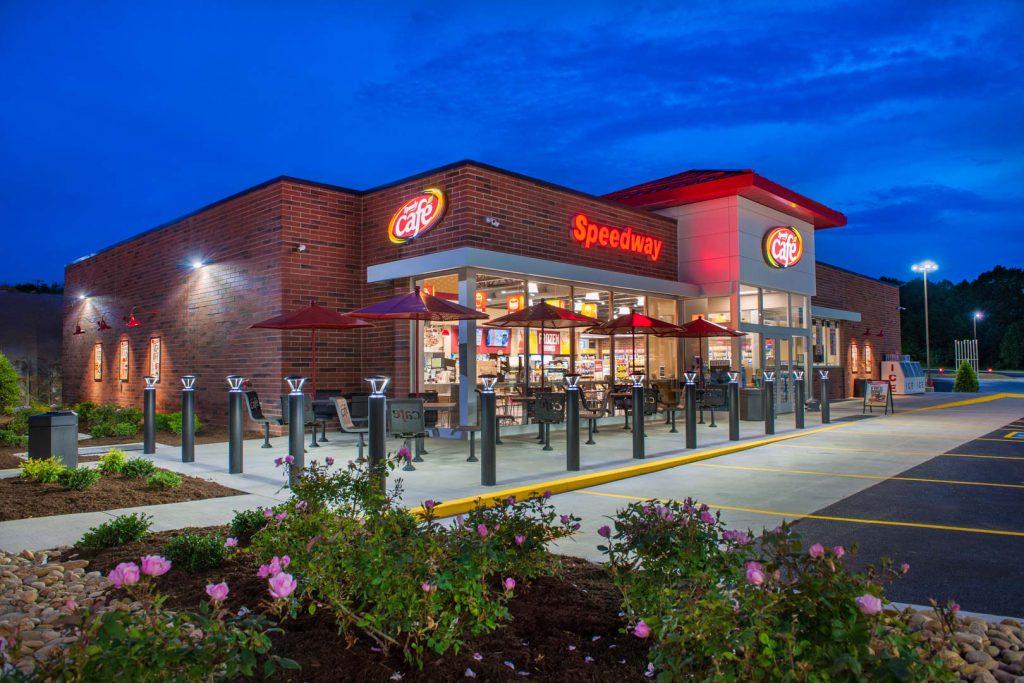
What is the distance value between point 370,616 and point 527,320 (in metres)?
9.95

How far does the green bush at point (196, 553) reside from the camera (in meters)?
4.33

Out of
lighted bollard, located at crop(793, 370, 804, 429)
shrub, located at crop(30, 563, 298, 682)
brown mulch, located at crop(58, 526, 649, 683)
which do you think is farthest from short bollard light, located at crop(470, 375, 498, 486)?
lighted bollard, located at crop(793, 370, 804, 429)

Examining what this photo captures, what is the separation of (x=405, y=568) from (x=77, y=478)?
5.96 meters

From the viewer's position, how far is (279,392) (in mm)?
13695

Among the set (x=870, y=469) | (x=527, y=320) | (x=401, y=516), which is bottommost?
(x=870, y=469)

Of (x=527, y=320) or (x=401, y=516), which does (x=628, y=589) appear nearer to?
(x=401, y=516)

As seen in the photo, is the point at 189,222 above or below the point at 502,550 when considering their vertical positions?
above

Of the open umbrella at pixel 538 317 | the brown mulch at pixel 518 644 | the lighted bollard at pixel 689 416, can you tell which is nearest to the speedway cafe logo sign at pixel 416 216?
the open umbrella at pixel 538 317

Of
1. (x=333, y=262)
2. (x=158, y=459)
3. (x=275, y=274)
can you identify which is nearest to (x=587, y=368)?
(x=333, y=262)

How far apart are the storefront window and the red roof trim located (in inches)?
97.5

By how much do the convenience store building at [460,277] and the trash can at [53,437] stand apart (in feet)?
17.3

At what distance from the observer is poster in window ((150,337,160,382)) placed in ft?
61.0

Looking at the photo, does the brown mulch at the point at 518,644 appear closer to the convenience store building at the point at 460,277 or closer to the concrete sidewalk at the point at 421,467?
the concrete sidewalk at the point at 421,467

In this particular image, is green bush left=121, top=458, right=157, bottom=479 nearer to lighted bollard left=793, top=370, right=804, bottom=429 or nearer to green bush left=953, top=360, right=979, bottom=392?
lighted bollard left=793, top=370, right=804, bottom=429
